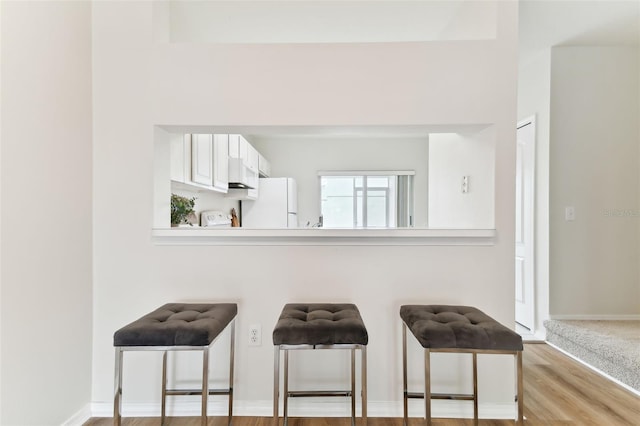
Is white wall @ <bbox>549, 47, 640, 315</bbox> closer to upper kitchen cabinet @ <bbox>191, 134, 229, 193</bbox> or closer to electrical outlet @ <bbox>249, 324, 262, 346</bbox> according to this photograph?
electrical outlet @ <bbox>249, 324, 262, 346</bbox>

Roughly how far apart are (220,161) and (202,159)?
1.39ft

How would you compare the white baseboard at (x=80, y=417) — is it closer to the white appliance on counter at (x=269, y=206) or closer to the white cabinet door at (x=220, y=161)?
the white cabinet door at (x=220, y=161)

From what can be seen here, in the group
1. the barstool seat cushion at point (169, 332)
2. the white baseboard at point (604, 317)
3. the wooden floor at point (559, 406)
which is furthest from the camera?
the white baseboard at point (604, 317)

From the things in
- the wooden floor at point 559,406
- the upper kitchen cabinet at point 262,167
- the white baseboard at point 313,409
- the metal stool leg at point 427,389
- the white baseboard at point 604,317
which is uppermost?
the upper kitchen cabinet at point 262,167

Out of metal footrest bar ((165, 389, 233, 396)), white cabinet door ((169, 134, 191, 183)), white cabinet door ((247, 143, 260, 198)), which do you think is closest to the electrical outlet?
metal footrest bar ((165, 389, 233, 396))

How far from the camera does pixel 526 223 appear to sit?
3.27m

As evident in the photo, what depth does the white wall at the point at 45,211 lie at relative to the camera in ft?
4.55

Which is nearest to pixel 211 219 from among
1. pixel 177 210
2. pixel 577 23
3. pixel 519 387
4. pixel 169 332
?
pixel 177 210

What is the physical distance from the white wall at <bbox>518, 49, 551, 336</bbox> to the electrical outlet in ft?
8.56

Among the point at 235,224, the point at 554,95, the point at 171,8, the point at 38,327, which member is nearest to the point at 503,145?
the point at 554,95

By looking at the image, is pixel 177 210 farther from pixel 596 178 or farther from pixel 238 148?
pixel 596 178

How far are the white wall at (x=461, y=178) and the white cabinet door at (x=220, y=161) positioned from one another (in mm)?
1761

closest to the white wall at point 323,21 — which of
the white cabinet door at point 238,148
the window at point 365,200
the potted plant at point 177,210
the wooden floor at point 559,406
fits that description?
the white cabinet door at point 238,148

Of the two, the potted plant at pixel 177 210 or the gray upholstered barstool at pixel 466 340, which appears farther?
the potted plant at pixel 177 210
